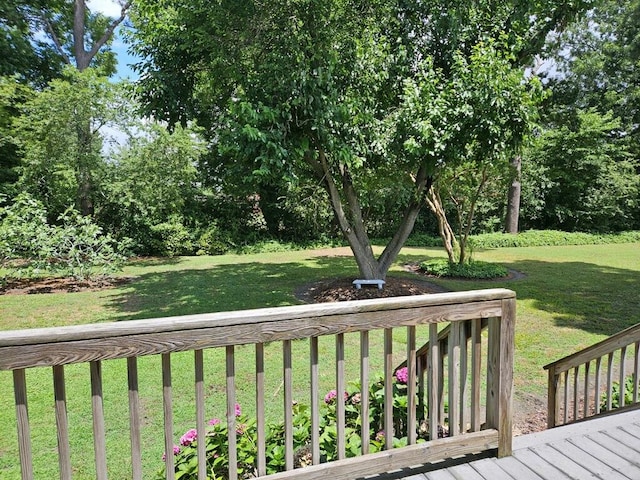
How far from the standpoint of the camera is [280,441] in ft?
7.32

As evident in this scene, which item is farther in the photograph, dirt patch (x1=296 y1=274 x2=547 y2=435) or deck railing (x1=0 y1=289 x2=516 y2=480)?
dirt patch (x1=296 y1=274 x2=547 y2=435)

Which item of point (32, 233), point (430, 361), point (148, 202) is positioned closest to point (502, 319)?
point (430, 361)

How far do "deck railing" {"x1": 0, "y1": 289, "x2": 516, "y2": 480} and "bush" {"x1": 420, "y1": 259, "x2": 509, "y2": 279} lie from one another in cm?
763

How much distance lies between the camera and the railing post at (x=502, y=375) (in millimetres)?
1924

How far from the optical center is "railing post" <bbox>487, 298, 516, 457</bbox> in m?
1.92

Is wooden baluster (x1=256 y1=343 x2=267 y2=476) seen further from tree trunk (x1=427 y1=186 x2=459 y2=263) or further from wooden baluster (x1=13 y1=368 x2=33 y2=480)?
tree trunk (x1=427 y1=186 x2=459 y2=263)

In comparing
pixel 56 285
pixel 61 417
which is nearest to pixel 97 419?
pixel 61 417

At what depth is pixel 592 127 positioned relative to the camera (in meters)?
17.5

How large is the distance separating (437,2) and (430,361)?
6.29 metres

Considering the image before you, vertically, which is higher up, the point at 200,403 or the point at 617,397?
the point at 200,403

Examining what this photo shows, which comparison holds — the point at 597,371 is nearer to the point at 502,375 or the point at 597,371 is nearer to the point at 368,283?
the point at 502,375

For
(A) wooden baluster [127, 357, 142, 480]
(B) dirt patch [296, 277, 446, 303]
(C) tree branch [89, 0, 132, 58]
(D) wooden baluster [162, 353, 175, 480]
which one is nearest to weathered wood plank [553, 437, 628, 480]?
(D) wooden baluster [162, 353, 175, 480]

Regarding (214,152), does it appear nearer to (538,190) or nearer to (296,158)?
(296,158)

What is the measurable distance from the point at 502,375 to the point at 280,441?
3.96 feet
